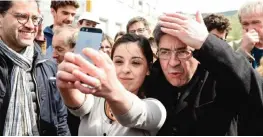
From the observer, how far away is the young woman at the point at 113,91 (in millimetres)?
926

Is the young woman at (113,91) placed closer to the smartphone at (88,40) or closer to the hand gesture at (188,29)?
the smartphone at (88,40)

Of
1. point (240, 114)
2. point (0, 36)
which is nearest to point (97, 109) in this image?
point (240, 114)

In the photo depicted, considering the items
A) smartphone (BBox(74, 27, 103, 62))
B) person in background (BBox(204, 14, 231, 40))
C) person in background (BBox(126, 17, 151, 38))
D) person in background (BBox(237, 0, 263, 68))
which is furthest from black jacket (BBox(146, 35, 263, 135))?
person in background (BBox(126, 17, 151, 38))

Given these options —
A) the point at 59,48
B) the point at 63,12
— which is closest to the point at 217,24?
the point at 59,48

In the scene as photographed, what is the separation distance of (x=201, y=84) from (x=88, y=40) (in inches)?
22.0

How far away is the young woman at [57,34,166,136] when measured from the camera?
93 cm

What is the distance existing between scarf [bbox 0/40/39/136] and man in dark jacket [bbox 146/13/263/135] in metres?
0.83

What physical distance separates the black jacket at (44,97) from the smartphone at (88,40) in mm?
953

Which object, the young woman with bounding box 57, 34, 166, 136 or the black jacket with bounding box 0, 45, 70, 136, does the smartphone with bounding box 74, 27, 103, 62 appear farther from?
the black jacket with bounding box 0, 45, 70, 136

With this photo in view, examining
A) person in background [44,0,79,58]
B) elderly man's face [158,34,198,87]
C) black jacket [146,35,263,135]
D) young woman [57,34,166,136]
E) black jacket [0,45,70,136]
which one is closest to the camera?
young woman [57,34,166,136]

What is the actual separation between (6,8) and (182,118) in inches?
52.6

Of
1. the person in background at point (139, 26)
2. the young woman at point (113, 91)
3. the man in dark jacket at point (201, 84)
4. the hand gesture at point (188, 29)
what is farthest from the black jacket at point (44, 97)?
the person in background at point (139, 26)

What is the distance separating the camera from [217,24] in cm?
287

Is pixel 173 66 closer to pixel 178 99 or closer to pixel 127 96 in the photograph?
pixel 178 99
